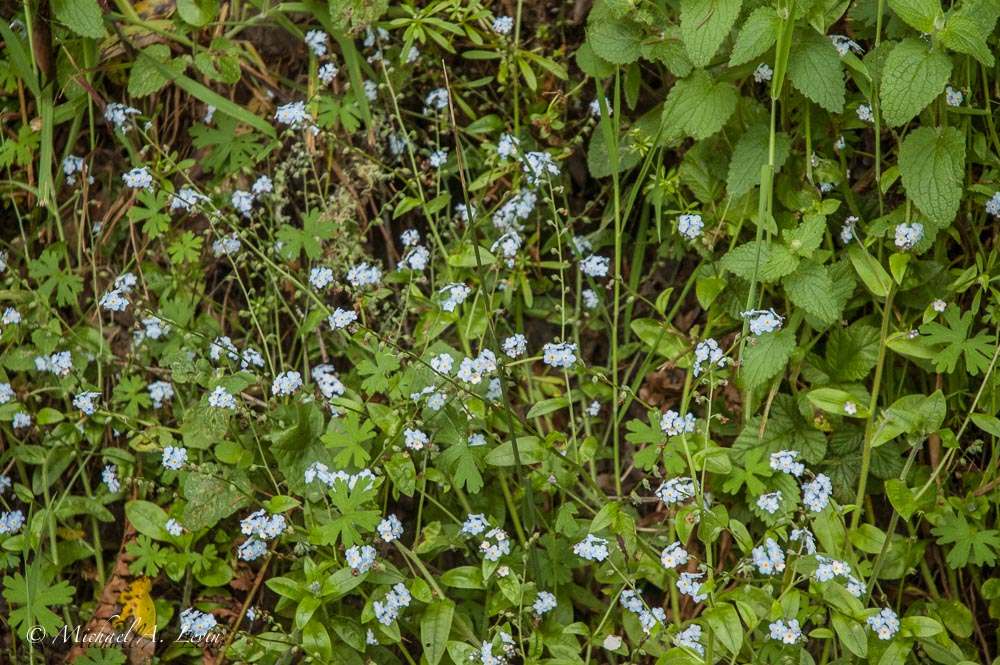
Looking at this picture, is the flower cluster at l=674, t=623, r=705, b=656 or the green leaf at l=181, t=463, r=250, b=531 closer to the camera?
the flower cluster at l=674, t=623, r=705, b=656

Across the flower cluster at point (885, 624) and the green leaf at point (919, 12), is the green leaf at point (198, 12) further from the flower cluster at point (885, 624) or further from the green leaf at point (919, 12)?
the flower cluster at point (885, 624)

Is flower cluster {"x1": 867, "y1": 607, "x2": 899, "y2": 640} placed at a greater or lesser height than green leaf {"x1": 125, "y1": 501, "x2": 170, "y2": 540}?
greater

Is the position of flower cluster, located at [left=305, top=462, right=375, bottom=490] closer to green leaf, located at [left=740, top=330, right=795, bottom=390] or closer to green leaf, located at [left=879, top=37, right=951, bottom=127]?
green leaf, located at [left=740, top=330, right=795, bottom=390]

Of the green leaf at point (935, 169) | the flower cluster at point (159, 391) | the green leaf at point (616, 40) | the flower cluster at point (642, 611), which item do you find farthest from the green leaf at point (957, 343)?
the flower cluster at point (159, 391)

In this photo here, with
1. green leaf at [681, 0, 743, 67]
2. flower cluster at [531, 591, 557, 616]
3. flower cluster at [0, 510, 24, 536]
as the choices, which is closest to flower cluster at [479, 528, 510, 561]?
flower cluster at [531, 591, 557, 616]

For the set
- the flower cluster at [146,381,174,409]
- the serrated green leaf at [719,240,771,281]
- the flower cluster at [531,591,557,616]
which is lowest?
the flower cluster at [531,591,557,616]

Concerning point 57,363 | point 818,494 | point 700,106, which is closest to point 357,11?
point 700,106

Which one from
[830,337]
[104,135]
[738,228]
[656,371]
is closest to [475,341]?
[656,371]

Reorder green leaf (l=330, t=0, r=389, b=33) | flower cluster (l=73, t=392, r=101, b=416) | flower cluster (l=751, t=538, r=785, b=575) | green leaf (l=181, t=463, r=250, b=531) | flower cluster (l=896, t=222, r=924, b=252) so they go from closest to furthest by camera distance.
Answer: flower cluster (l=751, t=538, r=785, b=575) < flower cluster (l=896, t=222, r=924, b=252) < green leaf (l=181, t=463, r=250, b=531) < flower cluster (l=73, t=392, r=101, b=416) < green leaf (l=330, t=0, r=389, b=33)

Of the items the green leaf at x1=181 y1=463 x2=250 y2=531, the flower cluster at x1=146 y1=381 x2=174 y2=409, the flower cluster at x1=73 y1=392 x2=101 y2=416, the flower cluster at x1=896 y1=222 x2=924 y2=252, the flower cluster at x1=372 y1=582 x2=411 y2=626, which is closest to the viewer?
the flower cluster at x1=372 y1=582 x2=411 y2=626
